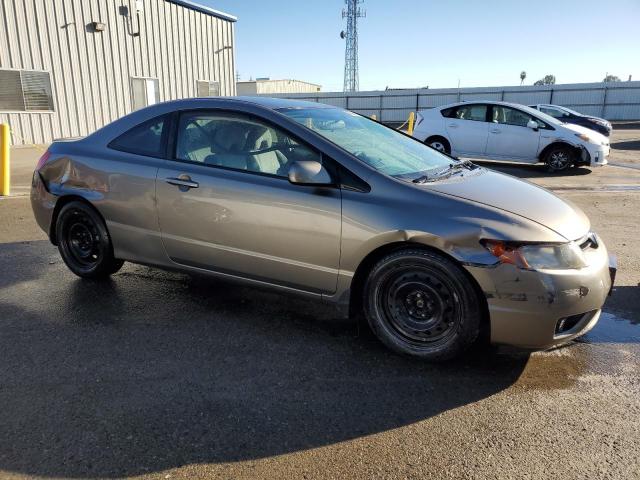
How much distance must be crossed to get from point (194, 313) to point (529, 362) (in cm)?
240

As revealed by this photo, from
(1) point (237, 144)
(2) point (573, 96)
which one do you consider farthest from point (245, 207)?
(2) point (573, 96)

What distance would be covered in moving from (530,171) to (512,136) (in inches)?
41.8

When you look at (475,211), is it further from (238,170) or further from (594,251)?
(238,170)

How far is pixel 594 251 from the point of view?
3.13 m

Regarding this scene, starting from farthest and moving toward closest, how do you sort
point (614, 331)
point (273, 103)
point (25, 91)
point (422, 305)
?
point (25, 91)
point (273, 103)
point (614, 331)
point (422, 305)

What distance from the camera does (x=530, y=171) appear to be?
1219 centimetres

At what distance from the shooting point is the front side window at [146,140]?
401 cm

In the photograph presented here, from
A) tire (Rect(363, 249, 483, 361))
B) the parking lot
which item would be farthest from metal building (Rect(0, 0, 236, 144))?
tire (Rect(363, 249, 483, 361))

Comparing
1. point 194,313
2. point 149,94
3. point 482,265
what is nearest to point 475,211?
point 482,265

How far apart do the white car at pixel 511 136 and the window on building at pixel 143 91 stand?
1055 cm

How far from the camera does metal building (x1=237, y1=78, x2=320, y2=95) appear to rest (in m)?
53.5

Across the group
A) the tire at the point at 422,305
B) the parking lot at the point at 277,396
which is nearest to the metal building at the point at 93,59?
the parking lot at the point at 277,396

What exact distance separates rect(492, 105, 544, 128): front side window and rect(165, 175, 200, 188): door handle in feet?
32.0

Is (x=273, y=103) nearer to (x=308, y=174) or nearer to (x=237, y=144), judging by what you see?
(x=237, y=144)
